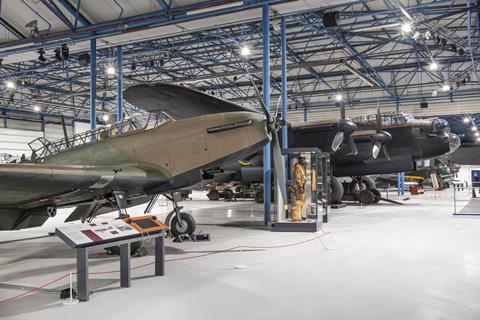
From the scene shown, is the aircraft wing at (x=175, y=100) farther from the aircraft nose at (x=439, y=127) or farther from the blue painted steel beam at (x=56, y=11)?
the aircraft nose at (x=439, y=127)

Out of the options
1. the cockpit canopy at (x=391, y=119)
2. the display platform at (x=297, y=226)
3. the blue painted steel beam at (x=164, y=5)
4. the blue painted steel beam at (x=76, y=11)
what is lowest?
the display platform at (x=297, y=226)

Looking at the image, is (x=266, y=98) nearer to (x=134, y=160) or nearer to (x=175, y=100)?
(x=175, y=100)

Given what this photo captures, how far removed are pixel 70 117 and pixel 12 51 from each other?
28.5m

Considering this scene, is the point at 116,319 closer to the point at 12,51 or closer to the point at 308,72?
the point at 12,51

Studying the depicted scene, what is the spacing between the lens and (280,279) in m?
5.49

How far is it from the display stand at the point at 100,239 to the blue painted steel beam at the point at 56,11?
1014cm

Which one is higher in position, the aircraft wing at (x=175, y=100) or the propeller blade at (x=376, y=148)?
the aircraft wing at (x=175, y=100)

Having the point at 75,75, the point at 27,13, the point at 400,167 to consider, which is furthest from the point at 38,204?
the point at 75,75

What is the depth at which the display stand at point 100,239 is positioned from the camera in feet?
15.1

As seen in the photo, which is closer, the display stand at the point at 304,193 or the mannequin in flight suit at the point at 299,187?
the display stand at the point at 304,193

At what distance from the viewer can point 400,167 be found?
17.6 metres

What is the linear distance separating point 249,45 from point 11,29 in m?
9.99

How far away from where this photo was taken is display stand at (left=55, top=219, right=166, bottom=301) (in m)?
4.60

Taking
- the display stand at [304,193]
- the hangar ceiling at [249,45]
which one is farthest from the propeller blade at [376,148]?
the display stand at [304,193]
